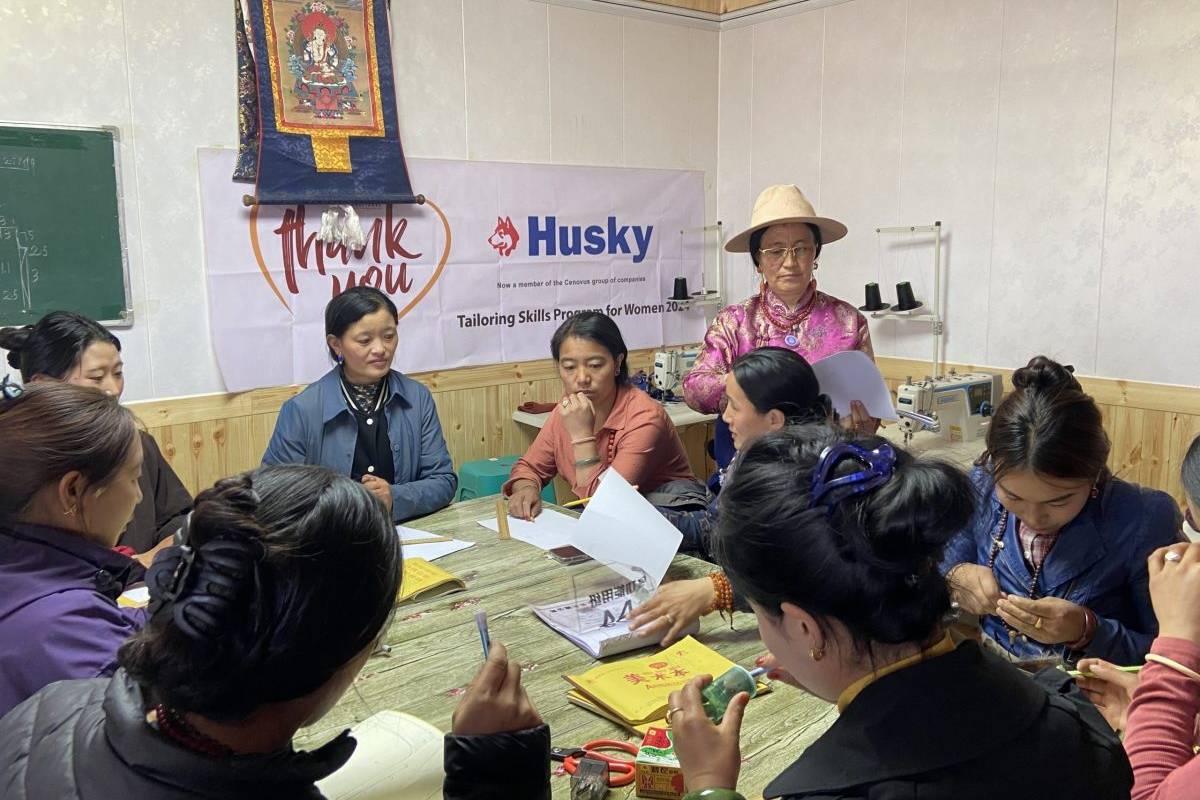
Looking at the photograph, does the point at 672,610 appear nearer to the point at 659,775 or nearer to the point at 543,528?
the point at 659,775

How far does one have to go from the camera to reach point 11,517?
1.32 meters

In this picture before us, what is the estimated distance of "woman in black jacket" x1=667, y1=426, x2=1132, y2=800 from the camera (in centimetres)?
87

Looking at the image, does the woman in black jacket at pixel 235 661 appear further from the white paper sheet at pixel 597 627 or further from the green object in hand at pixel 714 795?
the white paper sheet at pixel 597 627

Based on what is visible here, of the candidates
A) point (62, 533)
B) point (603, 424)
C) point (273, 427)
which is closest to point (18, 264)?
point (273, 427)

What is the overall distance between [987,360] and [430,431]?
2.53 m

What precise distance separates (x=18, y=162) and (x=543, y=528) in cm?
220

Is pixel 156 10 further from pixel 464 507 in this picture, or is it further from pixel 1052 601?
pixel 1052 601

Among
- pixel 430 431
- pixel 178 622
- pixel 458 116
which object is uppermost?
pixel 458 116

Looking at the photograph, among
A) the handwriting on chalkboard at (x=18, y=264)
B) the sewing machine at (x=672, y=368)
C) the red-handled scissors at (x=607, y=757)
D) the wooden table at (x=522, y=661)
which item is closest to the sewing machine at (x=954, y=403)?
the sewing machine at (x=672, y=368)

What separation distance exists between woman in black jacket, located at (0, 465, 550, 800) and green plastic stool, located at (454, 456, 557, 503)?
293 centimetres

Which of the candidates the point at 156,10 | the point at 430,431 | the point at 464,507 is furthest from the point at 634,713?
the point at 156,10

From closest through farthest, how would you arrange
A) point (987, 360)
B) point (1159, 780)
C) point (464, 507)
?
point (1159, 780) → point (464, 507) → point (987, 360)

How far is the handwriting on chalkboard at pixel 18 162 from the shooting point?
3.01 metres

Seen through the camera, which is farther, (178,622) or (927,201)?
(927,201)
